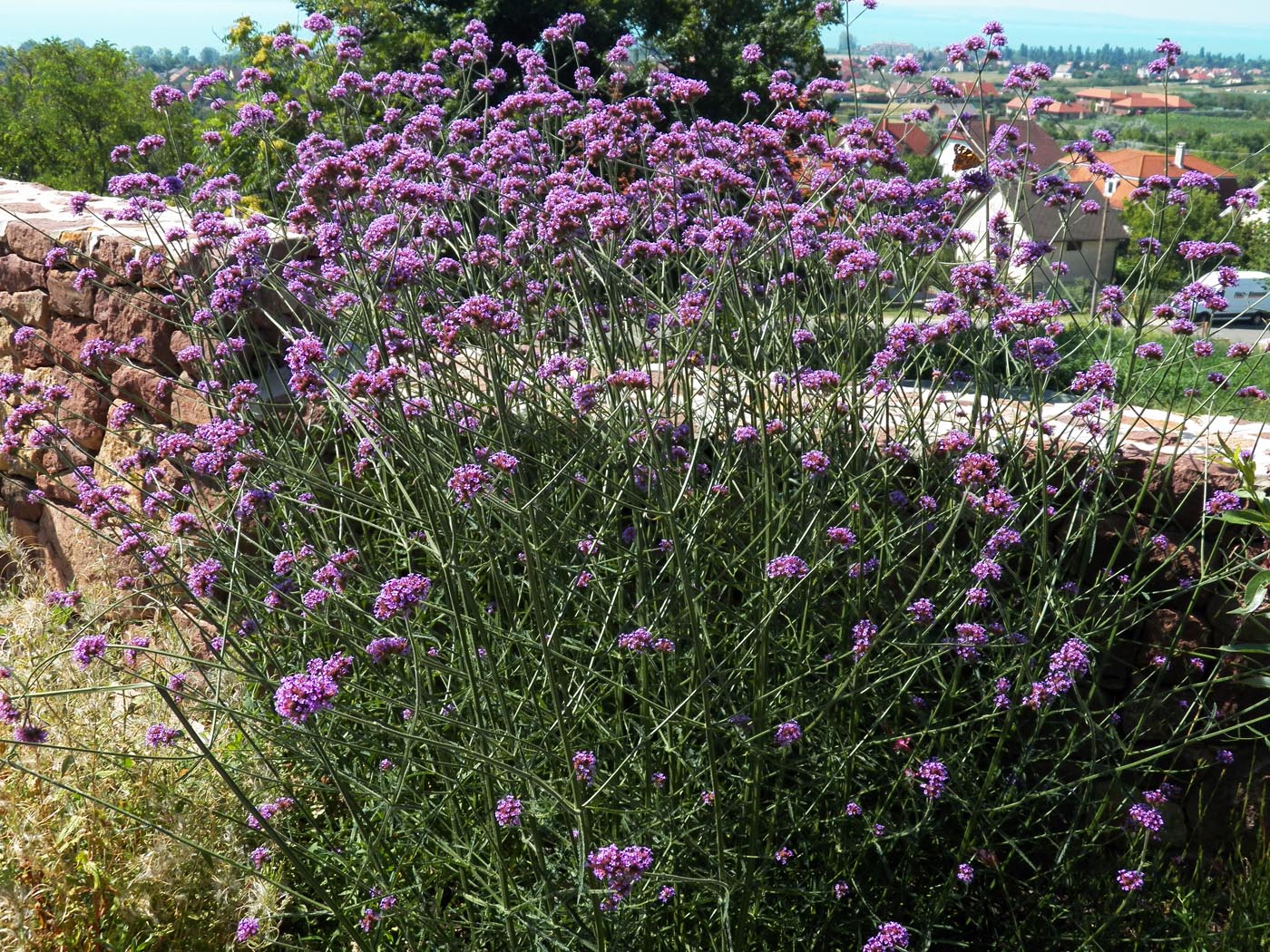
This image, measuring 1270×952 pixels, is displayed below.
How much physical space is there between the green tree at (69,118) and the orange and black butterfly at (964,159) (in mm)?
32407

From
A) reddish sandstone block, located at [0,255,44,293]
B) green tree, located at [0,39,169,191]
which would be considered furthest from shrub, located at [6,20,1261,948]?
green tree, located at [0,39,169,191]

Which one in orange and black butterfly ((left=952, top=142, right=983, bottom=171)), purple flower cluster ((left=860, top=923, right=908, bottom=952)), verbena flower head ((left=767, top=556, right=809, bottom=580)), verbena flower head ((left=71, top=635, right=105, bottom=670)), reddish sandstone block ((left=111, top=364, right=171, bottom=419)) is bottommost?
purple flower cluster ((left=860, top=923, right=908, bottom=952))

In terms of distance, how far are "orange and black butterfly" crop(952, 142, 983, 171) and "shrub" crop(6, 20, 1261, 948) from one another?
15 cm

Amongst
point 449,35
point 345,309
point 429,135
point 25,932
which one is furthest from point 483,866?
point 449,35

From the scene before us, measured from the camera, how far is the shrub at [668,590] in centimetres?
238

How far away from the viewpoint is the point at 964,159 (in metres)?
4.08

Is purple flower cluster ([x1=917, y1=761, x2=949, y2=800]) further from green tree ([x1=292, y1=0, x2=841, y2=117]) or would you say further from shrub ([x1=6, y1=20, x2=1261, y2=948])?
green tree ([x1=292, y1=0, x2=841, y2=117])

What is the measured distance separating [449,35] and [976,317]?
14.9 meters

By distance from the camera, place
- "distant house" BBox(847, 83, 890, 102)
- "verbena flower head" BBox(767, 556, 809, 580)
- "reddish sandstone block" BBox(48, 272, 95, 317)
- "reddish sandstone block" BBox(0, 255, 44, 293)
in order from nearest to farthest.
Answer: "verbena flower head" BBox(767, 556, 809, 580), "distant house" BBox(847, 83, 890, 102), "reddish sandstone block" BBox(48, 272, 95, 317), "reddish sandstone block" BBox(0, 255, 44, 293)

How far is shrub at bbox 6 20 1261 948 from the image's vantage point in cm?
238

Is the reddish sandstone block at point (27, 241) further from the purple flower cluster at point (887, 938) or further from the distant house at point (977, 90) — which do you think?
the purple flower cluster at point (887, 938)

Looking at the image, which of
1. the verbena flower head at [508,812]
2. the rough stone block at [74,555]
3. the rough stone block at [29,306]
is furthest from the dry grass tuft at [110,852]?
the rough stone block at [29,306]

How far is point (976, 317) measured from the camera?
343 centimetres

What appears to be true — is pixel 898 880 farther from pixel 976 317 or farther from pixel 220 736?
pixel 220 736
